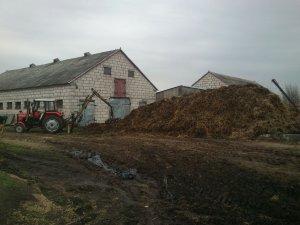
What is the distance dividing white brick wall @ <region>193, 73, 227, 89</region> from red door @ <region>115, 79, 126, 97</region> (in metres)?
11.3

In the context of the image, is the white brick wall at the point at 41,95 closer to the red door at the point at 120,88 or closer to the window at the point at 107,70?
the window at the point at 107,70

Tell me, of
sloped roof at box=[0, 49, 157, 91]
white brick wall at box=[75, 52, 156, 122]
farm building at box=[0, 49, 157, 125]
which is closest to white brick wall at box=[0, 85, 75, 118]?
farm building at box=[0, 49, 157, 125]

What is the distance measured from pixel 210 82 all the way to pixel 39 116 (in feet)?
73.6

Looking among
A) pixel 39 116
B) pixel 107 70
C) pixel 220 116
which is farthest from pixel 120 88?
pixel 220 116

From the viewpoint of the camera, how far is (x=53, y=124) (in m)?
22.0

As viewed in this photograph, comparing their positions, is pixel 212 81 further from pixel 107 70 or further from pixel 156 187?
pixel 156 187

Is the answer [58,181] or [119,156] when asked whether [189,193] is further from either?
[119,156]

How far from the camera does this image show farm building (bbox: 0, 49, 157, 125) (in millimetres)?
29906

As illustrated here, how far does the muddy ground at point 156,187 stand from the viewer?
692cm

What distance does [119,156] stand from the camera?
12.8m

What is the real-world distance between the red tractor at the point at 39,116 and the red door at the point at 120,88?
1026cm

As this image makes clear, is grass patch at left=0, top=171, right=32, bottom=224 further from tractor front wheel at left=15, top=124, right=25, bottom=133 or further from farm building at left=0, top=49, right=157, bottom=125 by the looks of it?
farm building at left=0, top=49, right=157, bottom=125

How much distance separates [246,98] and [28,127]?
12.4m

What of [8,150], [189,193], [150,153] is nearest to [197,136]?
[150,153]
